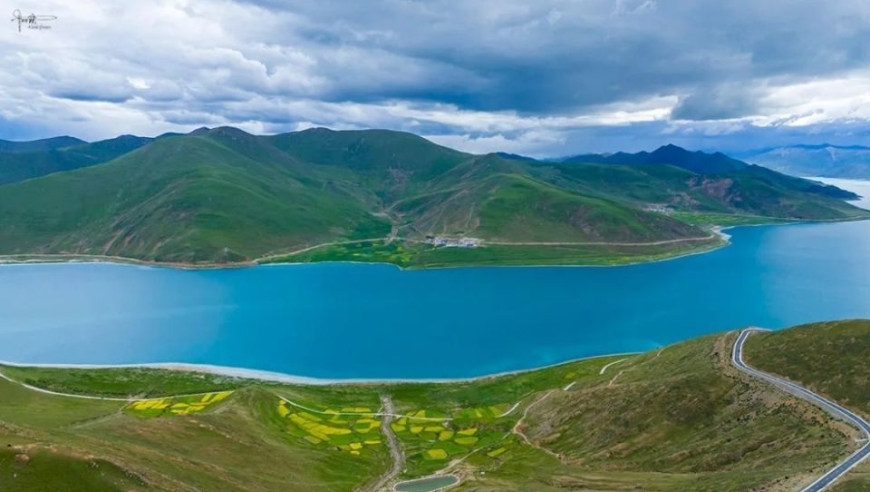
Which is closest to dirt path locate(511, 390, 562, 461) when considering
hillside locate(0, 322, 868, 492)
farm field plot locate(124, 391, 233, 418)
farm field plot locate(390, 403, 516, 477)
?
hillside locate(0, 322, 868, 492)

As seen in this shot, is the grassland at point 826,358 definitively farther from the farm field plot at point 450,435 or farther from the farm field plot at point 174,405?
the farm field plot at point 174,405

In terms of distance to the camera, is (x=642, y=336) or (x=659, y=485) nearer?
(x=659, y=485)

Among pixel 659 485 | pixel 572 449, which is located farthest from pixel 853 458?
pixel 572 449

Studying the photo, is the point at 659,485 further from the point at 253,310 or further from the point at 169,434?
the point at 253,310

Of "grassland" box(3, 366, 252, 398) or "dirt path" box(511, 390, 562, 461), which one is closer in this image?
"dirt path" box(511, 390, 562, 461)

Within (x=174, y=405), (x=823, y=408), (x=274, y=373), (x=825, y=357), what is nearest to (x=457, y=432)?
(x=823, y=408)

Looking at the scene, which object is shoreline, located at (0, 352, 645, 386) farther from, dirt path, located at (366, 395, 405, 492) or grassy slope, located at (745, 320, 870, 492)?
grassy slope, located at (745, 320, 870, 492)
